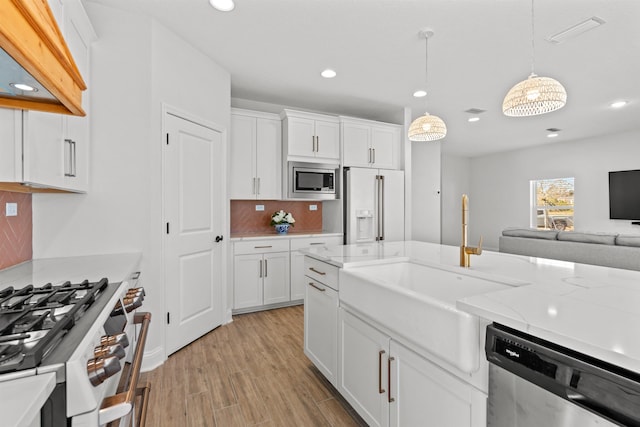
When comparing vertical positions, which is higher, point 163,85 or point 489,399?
point 163,85

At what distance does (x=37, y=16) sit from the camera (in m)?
0.62

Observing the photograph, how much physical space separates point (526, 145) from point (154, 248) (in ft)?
26.6

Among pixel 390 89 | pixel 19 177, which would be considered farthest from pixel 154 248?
pixel 390 89

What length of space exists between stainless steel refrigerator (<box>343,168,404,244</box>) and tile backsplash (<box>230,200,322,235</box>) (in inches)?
25.2

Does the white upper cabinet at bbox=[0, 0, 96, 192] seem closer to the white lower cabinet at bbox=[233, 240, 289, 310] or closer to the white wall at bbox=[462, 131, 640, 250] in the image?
the white lower cabinet at bbox=[233, 240, 289, 310]

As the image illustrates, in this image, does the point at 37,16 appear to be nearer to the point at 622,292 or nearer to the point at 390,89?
the point at 622,292

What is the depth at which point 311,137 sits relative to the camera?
3.94 meters

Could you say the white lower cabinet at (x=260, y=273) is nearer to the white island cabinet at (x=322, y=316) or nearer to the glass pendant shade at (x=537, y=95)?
the white island cabinet at (x=322, y=316)

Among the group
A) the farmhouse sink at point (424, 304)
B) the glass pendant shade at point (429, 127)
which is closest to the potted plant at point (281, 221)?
the glass pendant shade at point (429, 127)

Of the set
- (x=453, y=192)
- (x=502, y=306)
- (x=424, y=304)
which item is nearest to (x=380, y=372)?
(x=424, y=304)

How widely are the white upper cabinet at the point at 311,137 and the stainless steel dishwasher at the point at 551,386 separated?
3308mm

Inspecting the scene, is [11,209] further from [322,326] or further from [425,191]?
[425,191]

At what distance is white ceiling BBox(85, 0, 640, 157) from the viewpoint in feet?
7.41

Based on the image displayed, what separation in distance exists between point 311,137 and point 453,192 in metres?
5.91
